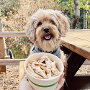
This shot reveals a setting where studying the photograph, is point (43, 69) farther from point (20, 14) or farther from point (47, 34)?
point (20, 14)

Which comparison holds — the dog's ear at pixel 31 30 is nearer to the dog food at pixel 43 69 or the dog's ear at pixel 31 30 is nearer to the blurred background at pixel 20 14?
the dog food at pixel 43 69

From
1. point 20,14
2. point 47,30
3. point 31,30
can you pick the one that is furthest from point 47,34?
point 20,14

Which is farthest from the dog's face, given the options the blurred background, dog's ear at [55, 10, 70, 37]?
the blurred background

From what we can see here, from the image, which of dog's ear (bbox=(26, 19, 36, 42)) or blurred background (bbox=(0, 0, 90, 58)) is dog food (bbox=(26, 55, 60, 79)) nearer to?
dog's ear (bbox=(26, 19, 36, 42))

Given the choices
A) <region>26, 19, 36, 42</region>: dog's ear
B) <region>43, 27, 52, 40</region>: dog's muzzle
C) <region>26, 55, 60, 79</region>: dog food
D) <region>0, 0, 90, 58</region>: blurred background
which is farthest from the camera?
<region>0, 0, 90, 58</region>: blurred background

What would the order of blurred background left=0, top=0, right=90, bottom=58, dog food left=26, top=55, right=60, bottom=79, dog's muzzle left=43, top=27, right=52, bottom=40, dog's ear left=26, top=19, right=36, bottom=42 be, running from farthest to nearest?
blurred background left=0, top=0, right=90, bottom=58 < dog's ear left=26, top=19, right=36, bottom=42 < dog's muzzle left=43, top=27, right=52, bottom=40 < dog food left=26, top=55, right=60, bottom=79

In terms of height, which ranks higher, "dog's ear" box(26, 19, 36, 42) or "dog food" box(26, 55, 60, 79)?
"dog's ear" box(26, 19, 36, 42)

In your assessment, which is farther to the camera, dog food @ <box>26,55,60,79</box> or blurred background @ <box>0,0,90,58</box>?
blurred background @ <box>0,0,90,58</box>
